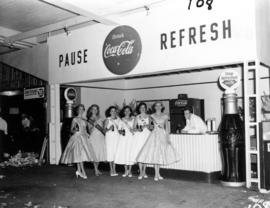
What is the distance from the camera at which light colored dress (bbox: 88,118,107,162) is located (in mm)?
7648

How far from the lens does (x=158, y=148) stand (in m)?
6.81

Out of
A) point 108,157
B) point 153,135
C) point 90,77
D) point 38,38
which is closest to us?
point 153,135

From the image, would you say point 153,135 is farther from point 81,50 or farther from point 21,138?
point 21,138

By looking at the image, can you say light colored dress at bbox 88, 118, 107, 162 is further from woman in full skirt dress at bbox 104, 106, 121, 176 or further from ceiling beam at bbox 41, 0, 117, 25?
ceiling beam at bbox 41, 0, 117, 25

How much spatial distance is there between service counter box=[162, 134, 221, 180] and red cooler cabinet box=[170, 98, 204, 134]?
266 cm

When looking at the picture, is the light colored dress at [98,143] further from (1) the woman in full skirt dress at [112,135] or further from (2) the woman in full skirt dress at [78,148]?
(2) the woman in full skirt dress at [78,148]

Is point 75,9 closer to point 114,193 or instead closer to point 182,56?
point 182,56

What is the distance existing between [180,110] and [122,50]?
2.97 m

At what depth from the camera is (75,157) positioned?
280 inches

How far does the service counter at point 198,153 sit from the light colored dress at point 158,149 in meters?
0.19

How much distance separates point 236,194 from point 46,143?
6185 mm

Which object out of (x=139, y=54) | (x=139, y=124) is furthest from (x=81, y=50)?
(x=139, y=124)

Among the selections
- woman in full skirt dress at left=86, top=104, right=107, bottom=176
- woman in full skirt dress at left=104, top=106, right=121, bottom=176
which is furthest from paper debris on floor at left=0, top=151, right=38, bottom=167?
woman in full skirt dress at left=104, top=106, right=121, bottom=176

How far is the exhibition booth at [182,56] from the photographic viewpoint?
6145mm
